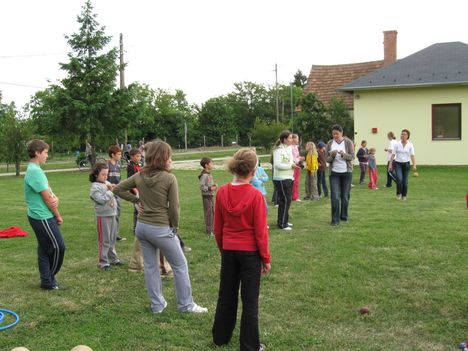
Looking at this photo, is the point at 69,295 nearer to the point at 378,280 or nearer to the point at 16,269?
the point at 16,269

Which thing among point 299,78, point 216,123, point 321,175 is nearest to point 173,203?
point 321,175

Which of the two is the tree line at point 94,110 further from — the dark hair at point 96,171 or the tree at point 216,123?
the tree at point 216,123

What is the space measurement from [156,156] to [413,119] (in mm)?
22060

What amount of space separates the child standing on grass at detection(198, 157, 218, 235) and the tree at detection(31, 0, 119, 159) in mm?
23783

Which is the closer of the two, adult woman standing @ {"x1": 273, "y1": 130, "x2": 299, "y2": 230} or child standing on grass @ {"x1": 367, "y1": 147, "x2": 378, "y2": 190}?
adult woman standing @ {"x1": 273, "y1": 130, "x2": 299, "y2": 230}

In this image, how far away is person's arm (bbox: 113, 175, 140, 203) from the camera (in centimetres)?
534

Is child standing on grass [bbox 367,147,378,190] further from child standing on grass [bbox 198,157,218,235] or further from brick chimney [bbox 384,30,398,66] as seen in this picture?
brick chimney [bbox 384,30,398,66]

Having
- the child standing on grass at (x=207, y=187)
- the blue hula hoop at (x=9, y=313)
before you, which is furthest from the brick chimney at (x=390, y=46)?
the blue hula hoop at (x=9, y=313)

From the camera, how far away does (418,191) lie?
50.6ft

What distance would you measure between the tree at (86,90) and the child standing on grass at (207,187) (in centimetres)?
2378

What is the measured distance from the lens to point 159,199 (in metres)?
5.09

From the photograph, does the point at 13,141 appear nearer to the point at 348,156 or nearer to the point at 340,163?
the point at 340,163

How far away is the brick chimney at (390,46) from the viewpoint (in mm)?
29891

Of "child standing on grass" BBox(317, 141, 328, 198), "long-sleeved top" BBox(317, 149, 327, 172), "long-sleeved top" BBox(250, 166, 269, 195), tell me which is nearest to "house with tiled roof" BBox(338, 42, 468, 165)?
"long-sleeved top" BBox(317, 149, 327, 172)
